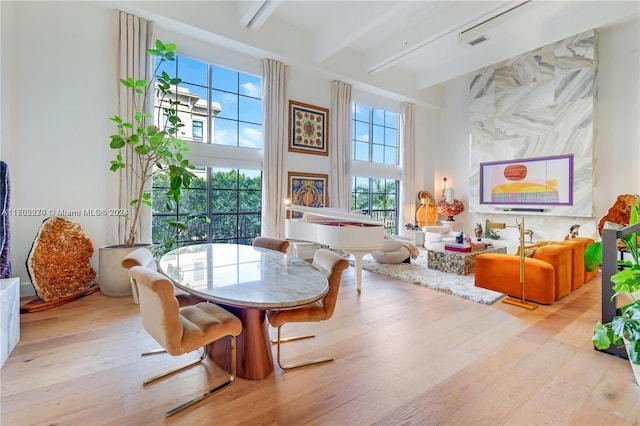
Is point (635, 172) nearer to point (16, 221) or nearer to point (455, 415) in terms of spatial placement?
point (455, 415)

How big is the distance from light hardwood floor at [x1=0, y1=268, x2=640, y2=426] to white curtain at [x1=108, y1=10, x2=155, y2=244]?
1.56m

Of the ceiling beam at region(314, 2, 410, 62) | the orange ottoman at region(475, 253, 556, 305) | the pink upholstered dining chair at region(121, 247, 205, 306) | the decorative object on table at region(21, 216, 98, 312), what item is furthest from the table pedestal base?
the ceiling beam at region(314, 2, 410, 62)

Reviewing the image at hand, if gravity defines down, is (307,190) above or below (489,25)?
below

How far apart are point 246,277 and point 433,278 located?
3.46m

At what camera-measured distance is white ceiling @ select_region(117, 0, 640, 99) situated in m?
4.66

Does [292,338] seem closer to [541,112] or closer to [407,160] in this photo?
[407,160]

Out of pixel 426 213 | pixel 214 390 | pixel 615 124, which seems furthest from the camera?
pixel 426 213

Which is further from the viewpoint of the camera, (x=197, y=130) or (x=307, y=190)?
(x=307, y=190)

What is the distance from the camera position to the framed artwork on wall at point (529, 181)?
6508 mm

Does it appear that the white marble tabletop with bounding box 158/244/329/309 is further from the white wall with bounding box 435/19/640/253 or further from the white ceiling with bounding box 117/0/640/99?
the white wall with bounding box 435/19/640/253

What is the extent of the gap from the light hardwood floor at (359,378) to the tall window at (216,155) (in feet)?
7.27

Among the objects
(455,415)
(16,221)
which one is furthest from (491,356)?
(16,221)

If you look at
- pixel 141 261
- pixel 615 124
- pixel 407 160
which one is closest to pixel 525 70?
pixel 615 124

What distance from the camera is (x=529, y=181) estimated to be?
705 centimetres
